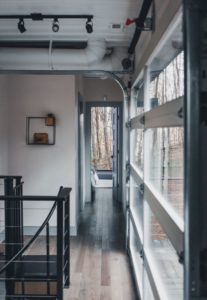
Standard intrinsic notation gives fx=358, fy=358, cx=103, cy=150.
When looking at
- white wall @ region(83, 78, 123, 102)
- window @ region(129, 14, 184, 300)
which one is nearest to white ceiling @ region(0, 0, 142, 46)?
window @ region(129, 14, 184, 300)

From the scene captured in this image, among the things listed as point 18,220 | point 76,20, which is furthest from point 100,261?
point 76,20

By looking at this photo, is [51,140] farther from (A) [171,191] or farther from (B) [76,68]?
(A) [171,191]

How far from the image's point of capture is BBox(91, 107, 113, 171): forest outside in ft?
38.2

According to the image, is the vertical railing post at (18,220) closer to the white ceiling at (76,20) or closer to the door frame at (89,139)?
the white ceiling at (76,20)

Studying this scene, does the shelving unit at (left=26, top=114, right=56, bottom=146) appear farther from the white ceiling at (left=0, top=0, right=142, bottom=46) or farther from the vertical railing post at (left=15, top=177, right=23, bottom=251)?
the vertical railing post at (left=15, top=177, right=23, bottom=251)

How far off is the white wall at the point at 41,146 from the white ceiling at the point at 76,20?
51.7 inches

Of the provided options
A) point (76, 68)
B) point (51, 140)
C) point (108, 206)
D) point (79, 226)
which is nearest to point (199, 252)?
point (76, 68)

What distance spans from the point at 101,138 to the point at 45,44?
7866 mm

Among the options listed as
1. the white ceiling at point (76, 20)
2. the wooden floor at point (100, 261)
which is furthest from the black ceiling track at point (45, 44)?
the wooden floor at point (100, 261)

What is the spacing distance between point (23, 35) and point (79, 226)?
3.22m

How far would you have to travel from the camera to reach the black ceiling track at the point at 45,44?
4051mm

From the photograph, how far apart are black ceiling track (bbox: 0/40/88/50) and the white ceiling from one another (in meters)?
0.07

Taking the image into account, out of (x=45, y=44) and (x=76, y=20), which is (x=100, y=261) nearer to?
(x=45, y=44)

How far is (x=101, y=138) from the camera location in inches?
468
